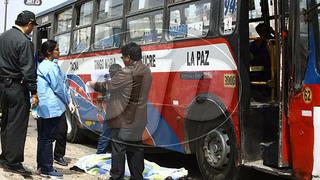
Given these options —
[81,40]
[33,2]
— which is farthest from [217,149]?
[33,2]

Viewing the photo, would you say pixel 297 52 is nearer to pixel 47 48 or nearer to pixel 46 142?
pixel 47 48

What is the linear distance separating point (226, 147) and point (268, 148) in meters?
0.57

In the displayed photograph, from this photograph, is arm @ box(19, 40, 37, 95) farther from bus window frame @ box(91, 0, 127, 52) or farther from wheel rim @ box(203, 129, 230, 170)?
bus window frame @ box(91, 0, 127, 52)

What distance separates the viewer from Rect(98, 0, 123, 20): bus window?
8206 mm

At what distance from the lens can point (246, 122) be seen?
5.73m

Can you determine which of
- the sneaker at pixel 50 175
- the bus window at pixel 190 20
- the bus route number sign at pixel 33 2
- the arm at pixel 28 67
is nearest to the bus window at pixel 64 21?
the bus route number sign at pixel 33 2

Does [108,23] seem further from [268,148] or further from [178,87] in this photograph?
[268,148]

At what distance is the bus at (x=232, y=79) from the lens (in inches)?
196

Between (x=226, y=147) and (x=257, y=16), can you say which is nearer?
(x=226, y=147)

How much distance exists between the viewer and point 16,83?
5777 millimetres

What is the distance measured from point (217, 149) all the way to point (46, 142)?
2152 millimetres

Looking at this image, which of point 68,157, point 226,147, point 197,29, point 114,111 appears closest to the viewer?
point 114,111

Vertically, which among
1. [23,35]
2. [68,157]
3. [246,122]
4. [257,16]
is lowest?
[68,157]

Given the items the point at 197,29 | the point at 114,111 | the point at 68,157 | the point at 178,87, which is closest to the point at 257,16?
the point at 197,29
